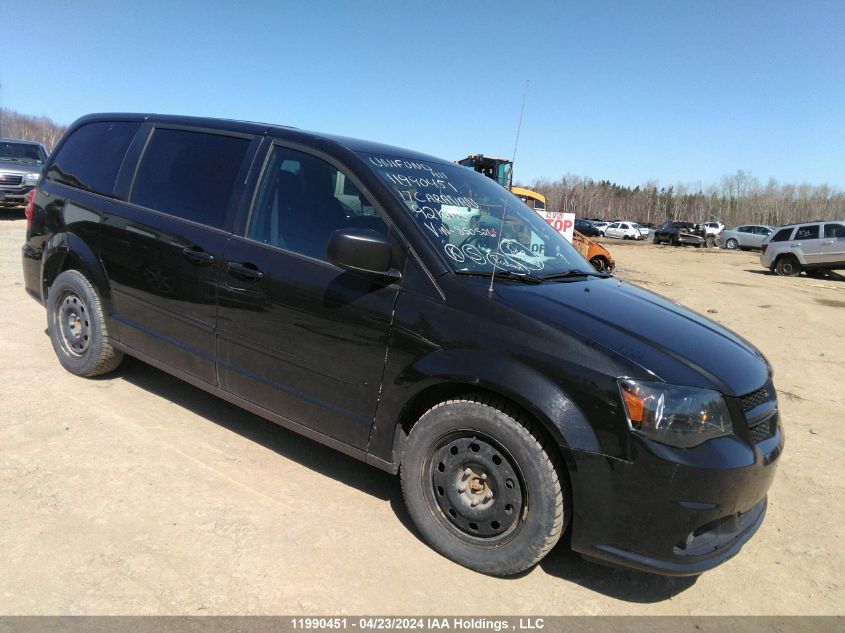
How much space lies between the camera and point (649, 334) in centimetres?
269

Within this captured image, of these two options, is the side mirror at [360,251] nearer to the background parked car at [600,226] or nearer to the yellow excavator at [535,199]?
the yellow excavator at [535,199]

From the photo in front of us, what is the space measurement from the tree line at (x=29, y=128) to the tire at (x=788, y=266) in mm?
103212

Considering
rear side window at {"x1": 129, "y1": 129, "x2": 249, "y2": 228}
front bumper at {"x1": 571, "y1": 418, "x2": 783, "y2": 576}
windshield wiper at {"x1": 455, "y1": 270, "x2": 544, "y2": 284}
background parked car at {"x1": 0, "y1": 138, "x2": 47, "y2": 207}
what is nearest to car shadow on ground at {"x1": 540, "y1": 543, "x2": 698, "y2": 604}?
front bumper at {"x1": 571, "y1": 418, "x2": 783, "y2": 576}

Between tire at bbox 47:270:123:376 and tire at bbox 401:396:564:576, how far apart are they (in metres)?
2.67

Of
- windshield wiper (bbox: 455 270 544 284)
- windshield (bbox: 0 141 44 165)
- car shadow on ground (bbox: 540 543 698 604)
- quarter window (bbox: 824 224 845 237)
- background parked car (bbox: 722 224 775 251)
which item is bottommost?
car shadow on ground (bbox: 540 543 698 604)

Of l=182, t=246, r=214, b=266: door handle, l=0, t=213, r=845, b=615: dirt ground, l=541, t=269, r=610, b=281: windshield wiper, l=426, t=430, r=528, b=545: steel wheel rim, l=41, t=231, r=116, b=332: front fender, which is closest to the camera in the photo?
l=0, t=213, r=845, b=615: dirt ground

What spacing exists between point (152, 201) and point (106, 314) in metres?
0.91

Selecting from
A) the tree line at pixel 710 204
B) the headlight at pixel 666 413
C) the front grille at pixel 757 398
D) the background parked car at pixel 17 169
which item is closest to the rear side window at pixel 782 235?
the front grille at pixel 757 398

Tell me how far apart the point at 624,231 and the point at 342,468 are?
170 ft

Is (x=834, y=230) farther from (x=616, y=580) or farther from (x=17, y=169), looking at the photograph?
(x=17, y=169)

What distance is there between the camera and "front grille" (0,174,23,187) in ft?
50.5

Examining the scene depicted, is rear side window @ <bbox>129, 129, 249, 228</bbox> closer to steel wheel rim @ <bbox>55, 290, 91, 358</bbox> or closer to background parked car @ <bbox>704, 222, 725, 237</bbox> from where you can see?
steel wheel rim @ <bbox>55, 290, 91, 358</bbox>
